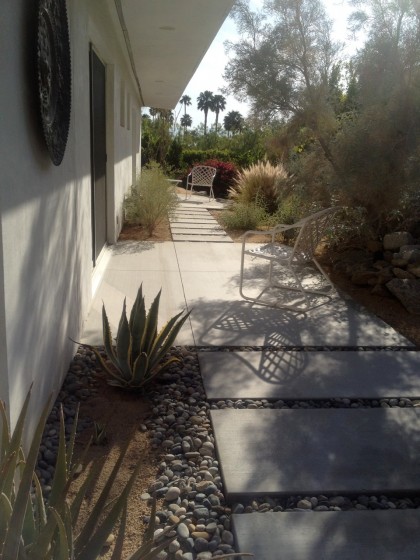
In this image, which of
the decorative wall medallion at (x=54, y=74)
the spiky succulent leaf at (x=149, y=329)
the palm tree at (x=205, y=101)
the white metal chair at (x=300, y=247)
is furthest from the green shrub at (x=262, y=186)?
the palm tree at (x=205, y=101)

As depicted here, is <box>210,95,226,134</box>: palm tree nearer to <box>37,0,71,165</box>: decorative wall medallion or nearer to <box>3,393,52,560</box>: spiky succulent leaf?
<box>37,0,71,165</box>: decorative wall medallion

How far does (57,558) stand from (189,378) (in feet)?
7.82

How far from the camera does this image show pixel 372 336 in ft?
15.6

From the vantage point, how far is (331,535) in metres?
2.32

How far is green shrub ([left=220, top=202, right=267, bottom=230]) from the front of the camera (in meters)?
10.5

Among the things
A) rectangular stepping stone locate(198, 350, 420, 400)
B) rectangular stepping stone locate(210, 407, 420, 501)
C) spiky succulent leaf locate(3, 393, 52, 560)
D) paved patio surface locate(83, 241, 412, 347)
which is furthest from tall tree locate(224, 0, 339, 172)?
spiky succulent leaf locate(3, 393, 52, 560)

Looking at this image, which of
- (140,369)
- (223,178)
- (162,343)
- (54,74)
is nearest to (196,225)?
(162,343)

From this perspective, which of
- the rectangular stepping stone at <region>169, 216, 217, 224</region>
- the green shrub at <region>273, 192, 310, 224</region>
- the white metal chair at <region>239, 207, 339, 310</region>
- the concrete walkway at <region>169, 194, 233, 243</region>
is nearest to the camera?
the white metal chair at <region>239, 207, 339, 310</region>

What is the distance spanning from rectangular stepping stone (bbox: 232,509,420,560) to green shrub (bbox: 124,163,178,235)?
290 inches

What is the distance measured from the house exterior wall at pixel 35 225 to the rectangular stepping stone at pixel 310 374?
3.60 ft

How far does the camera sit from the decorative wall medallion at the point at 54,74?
8.49 feet

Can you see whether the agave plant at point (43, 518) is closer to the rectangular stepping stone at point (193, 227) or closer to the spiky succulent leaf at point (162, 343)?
the spiky succulent leaf at point (162, 343)

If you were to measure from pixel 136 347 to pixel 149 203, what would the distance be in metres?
6.17

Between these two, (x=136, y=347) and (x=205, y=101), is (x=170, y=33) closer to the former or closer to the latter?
(x=136, y=347)
